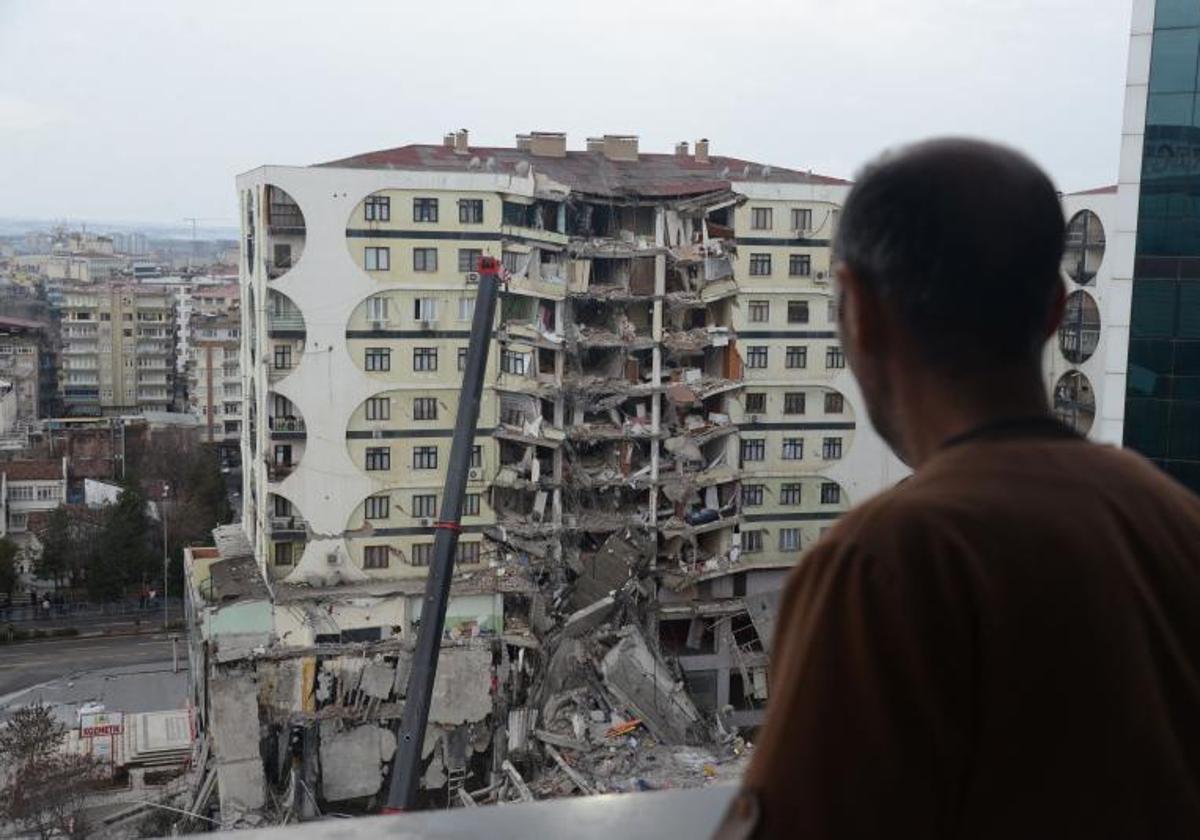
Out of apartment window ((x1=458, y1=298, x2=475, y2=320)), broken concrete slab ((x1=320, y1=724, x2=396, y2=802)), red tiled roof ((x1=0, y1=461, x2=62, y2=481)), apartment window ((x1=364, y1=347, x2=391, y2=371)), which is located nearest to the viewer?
broken concrete slab ((x1=320, y1=724, x2=396, y2=802))

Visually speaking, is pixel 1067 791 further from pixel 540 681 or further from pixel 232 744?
pixel 540 681

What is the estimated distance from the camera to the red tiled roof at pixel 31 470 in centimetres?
1377

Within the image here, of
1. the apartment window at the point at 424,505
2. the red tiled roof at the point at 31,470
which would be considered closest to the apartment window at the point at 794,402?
the apartment window at the point at 424,505

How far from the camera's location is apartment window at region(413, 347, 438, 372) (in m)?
8.70

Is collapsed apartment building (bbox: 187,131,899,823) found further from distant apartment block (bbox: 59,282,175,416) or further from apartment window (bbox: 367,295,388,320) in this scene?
distant apartment block (bbox: 59,282,175,416)

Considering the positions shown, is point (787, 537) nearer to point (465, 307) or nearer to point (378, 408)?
point (465, 307)

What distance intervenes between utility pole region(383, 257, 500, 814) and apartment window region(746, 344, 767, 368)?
565 centimetres

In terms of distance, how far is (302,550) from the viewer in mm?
8656

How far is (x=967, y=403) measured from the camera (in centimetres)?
44

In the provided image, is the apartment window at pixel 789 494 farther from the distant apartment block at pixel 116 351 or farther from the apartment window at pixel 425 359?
the distant apartment block at pixel 116 351

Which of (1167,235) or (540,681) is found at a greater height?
(1167,235)

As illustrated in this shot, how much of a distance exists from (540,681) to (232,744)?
6.69ft

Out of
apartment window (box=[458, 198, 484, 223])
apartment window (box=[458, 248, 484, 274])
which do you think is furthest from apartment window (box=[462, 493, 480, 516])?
apartment window (box=[458, 198, 484, 223])

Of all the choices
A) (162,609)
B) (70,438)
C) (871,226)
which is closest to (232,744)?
(162,609)
